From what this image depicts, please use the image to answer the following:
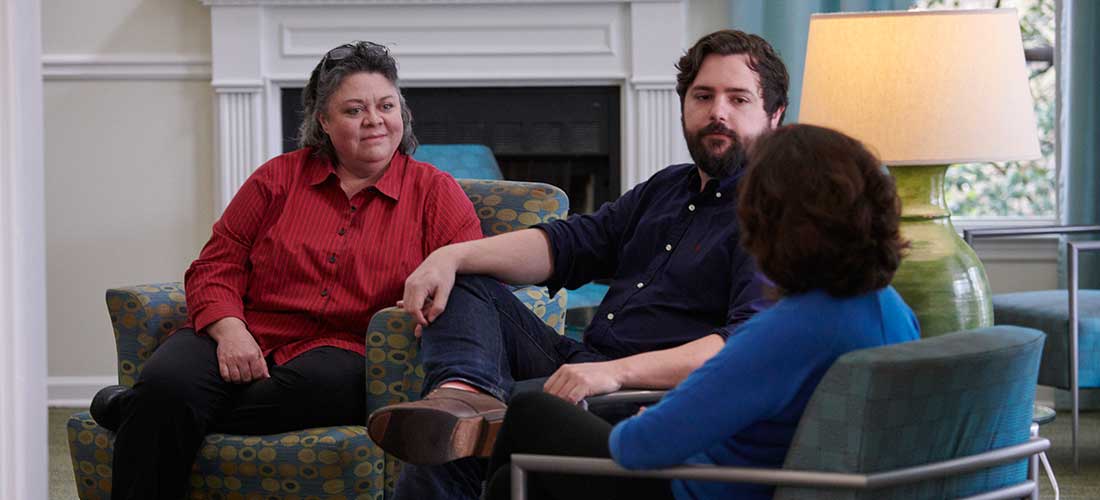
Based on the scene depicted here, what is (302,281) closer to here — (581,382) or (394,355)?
(394,355)

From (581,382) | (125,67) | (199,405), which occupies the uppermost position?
(125,67)

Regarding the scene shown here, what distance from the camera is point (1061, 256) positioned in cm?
436

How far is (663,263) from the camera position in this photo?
2.35m

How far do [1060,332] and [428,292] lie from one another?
1970 mm

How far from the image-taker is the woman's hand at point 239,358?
2.47 meters

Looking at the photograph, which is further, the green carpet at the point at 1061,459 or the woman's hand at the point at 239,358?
the green carpet at the point at 1061,459

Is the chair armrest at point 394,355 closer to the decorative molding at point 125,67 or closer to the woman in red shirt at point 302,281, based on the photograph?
the woman in red shirt at point 302,281

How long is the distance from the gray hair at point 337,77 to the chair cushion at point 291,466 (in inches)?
25.8

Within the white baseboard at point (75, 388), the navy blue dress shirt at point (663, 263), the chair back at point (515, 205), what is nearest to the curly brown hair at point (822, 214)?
the navy blue dress shirt at point (663, 263)

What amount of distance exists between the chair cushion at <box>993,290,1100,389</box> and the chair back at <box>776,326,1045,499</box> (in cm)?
210

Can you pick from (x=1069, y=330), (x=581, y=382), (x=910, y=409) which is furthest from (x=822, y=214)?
(x=1069, y=330)

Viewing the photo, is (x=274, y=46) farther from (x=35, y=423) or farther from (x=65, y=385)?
(x=35, y=423)

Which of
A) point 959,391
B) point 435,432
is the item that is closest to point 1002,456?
point 959,391

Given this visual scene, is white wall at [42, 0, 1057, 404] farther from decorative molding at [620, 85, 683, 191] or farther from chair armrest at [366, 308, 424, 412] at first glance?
chair armrest at [366, 308, 424, 412]
